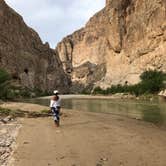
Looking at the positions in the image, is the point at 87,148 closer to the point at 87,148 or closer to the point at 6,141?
the point at 87,148

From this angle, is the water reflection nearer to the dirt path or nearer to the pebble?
the dirt path

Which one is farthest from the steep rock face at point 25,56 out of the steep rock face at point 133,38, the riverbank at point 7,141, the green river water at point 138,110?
the riverbank at point 7,141

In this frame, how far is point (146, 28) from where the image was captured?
329 ft

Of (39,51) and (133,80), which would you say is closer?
(133,80)

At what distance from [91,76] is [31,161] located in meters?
179

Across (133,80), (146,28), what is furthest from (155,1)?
(133,80)

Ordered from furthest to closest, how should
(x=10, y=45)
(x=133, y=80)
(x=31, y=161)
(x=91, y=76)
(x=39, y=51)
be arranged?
1. (x=91, y=76)
2. (x=39, y=51)
3. (x=10, y=45)
4. (x=133, y=80)
5. (x=31, y=161)

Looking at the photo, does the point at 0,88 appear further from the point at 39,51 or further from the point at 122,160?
the point at 39,51

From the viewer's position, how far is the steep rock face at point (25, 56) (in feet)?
395

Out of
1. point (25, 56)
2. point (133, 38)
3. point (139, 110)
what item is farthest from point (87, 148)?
point (25, 56)

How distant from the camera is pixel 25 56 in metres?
133

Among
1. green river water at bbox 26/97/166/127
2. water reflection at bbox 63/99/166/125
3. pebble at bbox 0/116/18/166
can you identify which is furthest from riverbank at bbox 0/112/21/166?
water reflection at bbox 63/99/166/125

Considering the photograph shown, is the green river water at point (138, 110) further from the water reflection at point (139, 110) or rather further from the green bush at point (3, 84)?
the green bush at point (3, 84)

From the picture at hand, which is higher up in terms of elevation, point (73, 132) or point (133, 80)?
point (133, 80)
